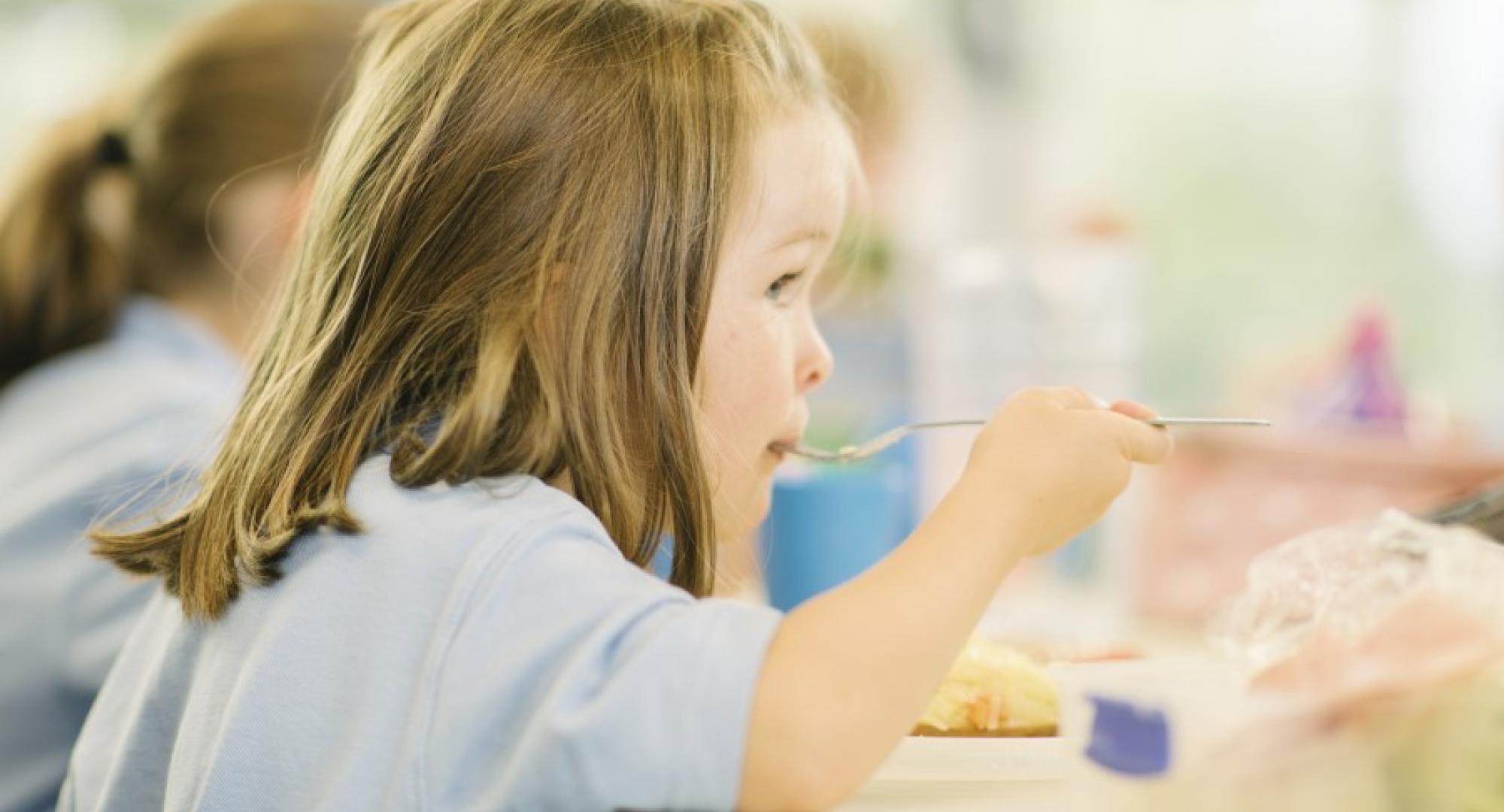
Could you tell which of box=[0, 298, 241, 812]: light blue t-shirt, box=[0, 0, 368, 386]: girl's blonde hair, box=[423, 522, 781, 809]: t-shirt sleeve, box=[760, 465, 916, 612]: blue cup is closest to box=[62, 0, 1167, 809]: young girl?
box=[423, 522, 781, 809]: t-shirt sleeve

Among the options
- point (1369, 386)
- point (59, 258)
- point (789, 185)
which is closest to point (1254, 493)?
point (1369, 386)

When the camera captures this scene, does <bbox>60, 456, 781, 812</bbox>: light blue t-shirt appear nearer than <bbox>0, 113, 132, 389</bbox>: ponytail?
Yes

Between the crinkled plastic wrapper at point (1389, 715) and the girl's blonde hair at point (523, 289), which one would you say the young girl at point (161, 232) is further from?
the crinkled plastic wrapper at point (1389, 715)

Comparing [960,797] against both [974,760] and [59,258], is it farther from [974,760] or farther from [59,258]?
[59,258]

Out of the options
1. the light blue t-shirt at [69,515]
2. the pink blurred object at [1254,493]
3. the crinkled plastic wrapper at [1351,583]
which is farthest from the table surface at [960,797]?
the pink blurred object at [1254,493]

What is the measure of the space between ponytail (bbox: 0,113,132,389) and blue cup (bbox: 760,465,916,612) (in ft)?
2.04

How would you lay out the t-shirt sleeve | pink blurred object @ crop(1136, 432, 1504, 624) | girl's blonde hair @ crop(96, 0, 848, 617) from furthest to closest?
pink blurred object @ crop(1136, 432, 1504, 624) < girl's blonde hair @ crop(96, 0, 848, 617) < the t-shirt sleeve

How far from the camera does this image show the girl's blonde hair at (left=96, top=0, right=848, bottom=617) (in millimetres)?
593

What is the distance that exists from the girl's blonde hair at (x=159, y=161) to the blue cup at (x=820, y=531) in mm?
514

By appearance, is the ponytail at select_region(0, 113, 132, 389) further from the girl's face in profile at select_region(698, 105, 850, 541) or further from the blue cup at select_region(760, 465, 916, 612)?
the girl's face in profile at select_region(698, 105, 850, 541)

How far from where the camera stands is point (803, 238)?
26.1 inches

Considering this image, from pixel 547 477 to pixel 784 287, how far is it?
0.16 m

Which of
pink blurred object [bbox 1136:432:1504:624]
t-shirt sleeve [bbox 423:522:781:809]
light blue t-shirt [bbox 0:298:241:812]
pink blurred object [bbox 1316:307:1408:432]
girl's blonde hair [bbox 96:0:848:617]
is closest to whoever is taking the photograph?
t-shirt sleeve [bbox 423:522:781:809]

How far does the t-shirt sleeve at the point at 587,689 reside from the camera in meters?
0.47
